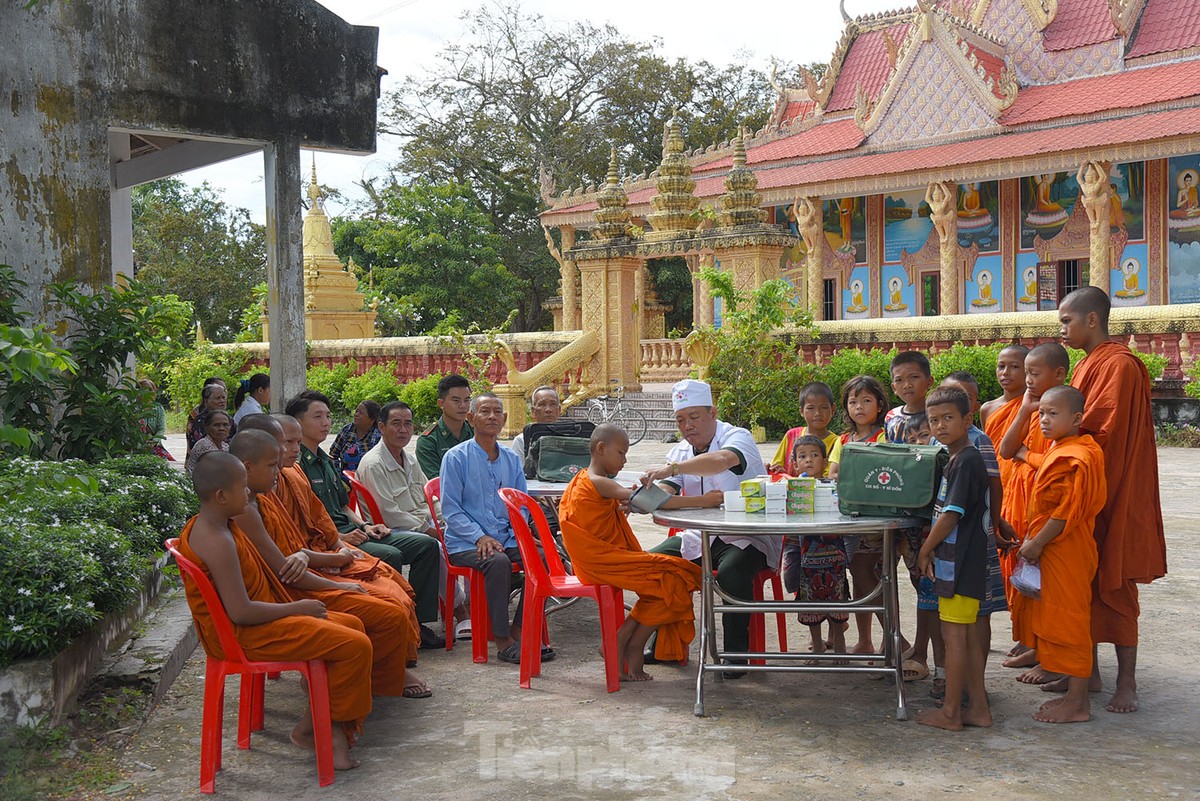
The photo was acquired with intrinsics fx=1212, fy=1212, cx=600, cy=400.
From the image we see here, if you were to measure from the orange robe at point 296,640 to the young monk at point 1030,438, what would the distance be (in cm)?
264

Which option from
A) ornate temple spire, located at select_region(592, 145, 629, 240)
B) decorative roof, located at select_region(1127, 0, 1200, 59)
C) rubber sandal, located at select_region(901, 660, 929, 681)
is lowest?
rubber sandal, located at select_region(901, 660, 929, 681)

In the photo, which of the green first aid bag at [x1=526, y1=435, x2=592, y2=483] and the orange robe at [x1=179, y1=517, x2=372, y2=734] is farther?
the green first aid bag at [x1=526, y1=435, x2=592, y2=483]

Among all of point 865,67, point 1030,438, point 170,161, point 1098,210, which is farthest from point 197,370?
point 1030,438

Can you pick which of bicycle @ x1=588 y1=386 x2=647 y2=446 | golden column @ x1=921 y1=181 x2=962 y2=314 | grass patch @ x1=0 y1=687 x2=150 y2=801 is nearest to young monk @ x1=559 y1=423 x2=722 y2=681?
grass patch @ x1=0 y1=687 x2=150 y2=801

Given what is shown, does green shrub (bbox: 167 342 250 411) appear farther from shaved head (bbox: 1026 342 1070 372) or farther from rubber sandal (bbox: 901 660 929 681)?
shaved head (bbox: 1026 342 1070 372)

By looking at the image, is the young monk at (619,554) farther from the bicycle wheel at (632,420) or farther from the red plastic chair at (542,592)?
the bicycle wheel at (632,420)

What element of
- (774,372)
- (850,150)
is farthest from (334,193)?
(774,372)

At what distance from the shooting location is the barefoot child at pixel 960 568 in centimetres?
463

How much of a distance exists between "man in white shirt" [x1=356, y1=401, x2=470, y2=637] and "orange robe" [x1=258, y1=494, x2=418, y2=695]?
60.9 inches

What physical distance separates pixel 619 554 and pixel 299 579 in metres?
1.37

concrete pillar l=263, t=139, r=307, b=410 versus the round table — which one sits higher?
concrete pillar l=263, t=139, r=307, b=410

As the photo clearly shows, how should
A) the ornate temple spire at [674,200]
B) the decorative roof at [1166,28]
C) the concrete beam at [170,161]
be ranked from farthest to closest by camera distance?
the decorative roof at [1166,28], the ornate temple spire at [674,200], the concrete beam at [170,161]

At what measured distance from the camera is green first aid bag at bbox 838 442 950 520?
479 cm

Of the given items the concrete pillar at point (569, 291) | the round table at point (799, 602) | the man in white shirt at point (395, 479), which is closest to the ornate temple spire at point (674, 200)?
the concrete pillar at point (569, 291)
